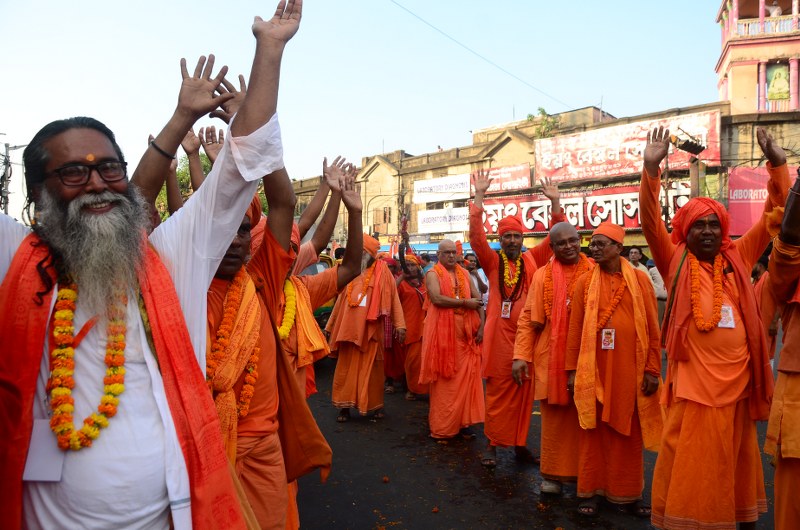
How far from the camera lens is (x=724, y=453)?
143 inches

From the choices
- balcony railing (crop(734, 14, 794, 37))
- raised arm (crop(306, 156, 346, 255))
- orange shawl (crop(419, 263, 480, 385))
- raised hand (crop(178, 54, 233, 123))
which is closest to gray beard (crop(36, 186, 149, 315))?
raised hand (crop(178, 54, 233, 123))

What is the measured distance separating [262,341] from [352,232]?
0.98 meters

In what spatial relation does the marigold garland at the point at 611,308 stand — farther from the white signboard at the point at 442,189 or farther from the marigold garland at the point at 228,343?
the white signboard at the point at 442,189

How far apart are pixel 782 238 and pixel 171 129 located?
3.24 m

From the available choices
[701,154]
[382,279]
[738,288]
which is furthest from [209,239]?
[701,154]

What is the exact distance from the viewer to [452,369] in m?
6.65

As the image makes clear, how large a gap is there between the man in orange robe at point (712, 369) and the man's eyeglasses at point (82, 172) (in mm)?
3250

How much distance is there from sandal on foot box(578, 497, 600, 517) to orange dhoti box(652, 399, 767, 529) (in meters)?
0.70

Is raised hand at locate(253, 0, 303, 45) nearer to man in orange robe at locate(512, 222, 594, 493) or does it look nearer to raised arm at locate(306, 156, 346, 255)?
raised arm at locate(306, 156, 346, 255)

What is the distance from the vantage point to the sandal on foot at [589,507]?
4.53 meters

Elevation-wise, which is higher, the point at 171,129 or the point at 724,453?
the point at 171,129

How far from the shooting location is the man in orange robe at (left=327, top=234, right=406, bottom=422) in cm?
747

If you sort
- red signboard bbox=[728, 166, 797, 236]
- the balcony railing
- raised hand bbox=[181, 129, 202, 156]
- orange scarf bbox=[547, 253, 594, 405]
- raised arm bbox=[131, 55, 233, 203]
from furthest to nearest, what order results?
1. the balcony railing
2. red signboard bbox=[728, 166, 797, 236]
3. orange scarf bbox=[547, 253, 594, 405]
4. raised hand bbox=[181, 129, 202, 156]
5. raised arm bbox=[131, 55, 233, 203]

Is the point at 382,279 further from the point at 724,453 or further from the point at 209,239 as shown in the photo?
the point at 209,239
